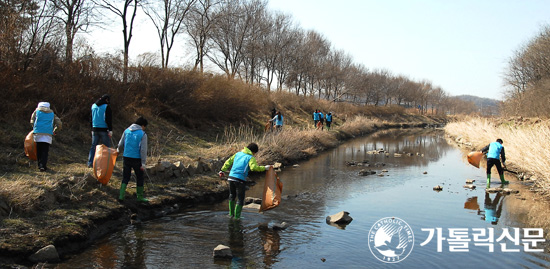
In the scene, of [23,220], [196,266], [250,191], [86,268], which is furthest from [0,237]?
[250,191]

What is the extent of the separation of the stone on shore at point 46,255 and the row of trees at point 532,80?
33.1 meters

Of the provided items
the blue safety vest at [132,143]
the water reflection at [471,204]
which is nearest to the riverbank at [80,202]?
the blue safety vest at [132,143]

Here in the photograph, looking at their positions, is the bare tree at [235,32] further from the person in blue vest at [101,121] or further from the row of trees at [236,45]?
the person in blue vest at [101,121]

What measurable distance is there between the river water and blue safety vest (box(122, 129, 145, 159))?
1.57 m

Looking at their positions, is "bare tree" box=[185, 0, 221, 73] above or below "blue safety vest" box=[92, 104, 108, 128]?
above

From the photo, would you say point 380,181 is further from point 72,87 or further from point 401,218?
point 72,87

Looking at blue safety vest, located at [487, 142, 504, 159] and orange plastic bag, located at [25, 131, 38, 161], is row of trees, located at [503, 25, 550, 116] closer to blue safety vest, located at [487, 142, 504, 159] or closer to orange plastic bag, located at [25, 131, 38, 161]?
blue safety vest, located at [487, 142, 504, 159]

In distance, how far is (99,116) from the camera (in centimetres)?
1108

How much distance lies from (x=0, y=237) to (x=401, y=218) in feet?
28.2

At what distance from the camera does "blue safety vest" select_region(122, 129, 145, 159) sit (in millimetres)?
9523

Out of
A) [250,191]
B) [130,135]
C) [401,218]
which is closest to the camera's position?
[130,135]

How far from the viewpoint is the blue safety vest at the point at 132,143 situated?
952 cm

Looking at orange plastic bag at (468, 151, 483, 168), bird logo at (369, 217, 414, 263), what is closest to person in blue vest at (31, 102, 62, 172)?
bird logo at (369, 217, 414, 263)

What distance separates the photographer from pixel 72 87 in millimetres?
15961
